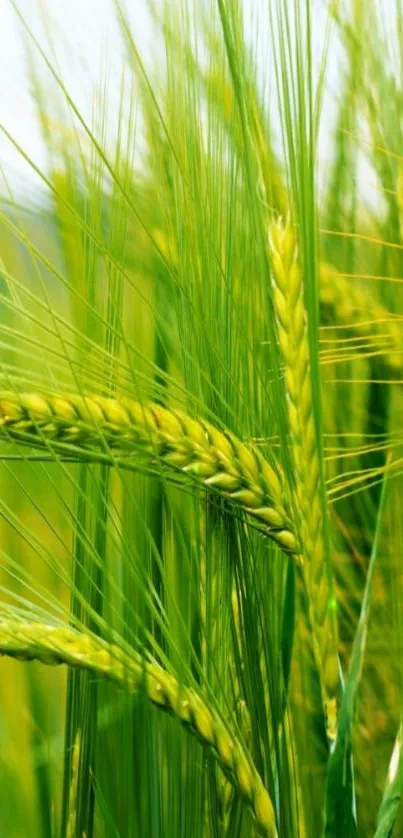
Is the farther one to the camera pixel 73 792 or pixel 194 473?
pixel 73 792

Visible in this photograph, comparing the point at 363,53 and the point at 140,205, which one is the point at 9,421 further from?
the point at 363,53

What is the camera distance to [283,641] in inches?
23.4

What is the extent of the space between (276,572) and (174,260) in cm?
19

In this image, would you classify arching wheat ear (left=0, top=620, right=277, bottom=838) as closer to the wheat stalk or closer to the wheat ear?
the wheat stalk

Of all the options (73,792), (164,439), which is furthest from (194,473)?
(73,792)

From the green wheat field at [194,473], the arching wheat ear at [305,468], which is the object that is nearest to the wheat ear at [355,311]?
the green wheat field at [194,473]

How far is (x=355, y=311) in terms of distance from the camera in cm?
84

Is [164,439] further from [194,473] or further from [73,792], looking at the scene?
[73,792]

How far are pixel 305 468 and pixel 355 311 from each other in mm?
311

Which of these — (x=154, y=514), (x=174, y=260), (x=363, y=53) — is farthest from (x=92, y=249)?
(x=363, y=53)

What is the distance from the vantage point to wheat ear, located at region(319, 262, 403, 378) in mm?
820

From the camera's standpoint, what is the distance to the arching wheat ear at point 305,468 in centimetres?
55

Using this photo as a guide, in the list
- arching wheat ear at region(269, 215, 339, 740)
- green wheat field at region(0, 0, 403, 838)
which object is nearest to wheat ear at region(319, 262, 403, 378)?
green wheat field at region(0, 0, 403, 838)

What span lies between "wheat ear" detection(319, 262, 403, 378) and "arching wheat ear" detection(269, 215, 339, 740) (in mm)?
262
